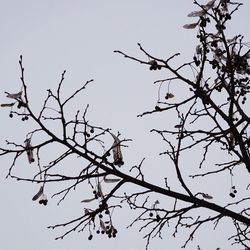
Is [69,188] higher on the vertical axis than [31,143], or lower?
lower

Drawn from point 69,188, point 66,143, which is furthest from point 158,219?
point 66,143

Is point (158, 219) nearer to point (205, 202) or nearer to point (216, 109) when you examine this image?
point (205, 202)

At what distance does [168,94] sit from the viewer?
12.7ft

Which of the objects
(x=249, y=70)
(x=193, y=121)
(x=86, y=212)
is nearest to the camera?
(x=86, y=212)

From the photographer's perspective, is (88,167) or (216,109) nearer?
(88,167)

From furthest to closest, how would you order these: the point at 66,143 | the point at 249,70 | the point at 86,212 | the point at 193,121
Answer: the point at 193,121, the point at 249,70, the point at 86,212, the point at 66,143

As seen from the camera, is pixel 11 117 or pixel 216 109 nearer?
pixel 11 117

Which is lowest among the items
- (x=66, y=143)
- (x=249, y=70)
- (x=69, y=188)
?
(x=69, y=188)

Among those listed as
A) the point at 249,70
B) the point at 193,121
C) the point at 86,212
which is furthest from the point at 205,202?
the point at 249,70

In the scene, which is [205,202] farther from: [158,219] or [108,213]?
[108,213]

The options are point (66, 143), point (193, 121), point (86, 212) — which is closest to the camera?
point (66, 143)

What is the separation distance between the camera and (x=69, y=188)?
3.24 metres

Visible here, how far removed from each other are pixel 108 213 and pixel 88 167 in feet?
1.91

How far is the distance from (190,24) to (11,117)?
2.17 metres
